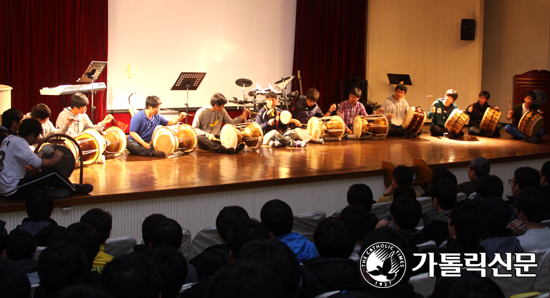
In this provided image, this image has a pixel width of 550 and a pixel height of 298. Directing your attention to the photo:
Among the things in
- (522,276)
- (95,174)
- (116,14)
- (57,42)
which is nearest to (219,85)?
(116,14)

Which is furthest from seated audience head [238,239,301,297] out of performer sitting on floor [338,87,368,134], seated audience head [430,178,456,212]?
performer sitting on floor [338,87,368,134]

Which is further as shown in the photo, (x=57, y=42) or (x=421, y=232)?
(x=57, y=42)

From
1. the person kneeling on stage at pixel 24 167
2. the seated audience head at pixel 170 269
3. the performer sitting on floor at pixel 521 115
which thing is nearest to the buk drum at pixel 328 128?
the performer sitting on floor at pixel 521 115

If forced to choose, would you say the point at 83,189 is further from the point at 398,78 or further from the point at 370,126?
the point at 398,78

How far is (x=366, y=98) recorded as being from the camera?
12.5m

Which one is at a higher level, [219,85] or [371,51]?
[371,51]

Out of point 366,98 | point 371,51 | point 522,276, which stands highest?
point 371,51

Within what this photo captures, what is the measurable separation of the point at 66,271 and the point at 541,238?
2.75 meters

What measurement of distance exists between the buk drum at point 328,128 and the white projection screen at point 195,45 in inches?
110

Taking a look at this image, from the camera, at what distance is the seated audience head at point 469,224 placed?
290cm

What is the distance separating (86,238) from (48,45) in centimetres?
775

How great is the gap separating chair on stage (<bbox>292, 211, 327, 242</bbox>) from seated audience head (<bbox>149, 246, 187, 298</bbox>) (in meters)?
1.83

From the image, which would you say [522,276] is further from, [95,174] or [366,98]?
[366,98]

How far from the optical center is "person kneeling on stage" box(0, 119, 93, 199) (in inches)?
185
